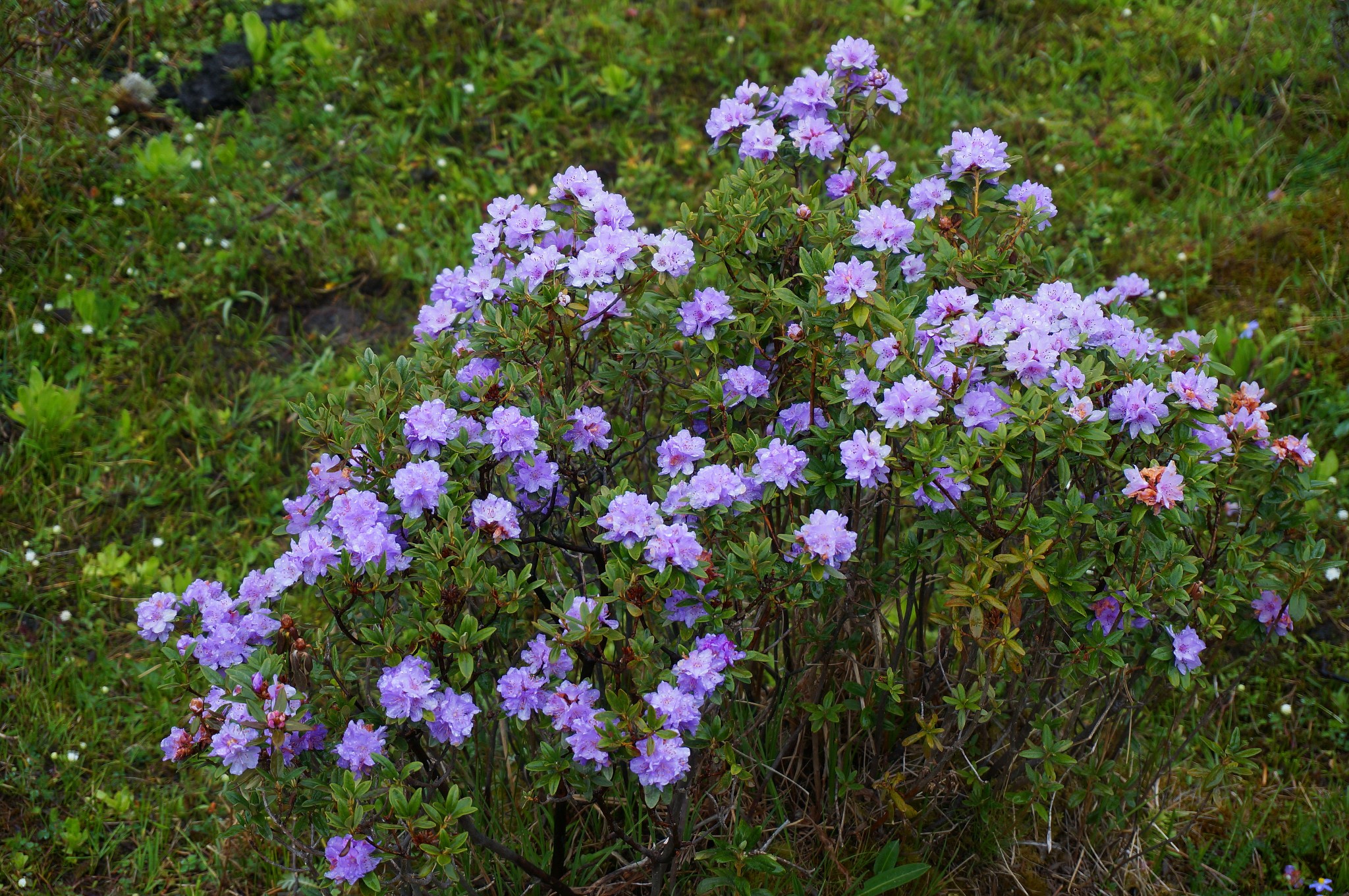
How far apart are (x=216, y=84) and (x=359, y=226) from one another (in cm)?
105

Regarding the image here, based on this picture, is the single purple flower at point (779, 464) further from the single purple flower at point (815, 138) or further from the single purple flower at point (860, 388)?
the single purple flower at point (815, 138)

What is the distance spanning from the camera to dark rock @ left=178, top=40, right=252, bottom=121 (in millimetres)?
4488

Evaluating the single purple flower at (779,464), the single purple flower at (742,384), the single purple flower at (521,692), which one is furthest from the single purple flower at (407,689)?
the single purple flower at (742,384)

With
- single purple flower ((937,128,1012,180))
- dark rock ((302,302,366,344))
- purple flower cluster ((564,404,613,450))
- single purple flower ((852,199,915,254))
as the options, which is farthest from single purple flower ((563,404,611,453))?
dark rock ((302,302,366,344))

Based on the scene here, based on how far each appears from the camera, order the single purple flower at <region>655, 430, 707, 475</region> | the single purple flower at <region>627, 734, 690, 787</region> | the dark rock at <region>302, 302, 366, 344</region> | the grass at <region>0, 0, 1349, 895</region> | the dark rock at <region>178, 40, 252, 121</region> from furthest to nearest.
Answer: the dark rock at <region>178, 40, 252, 121</region>
the dark rock at <region>302, 302, 366, 344</region>
the grass at <region>0, 0, 1349, 895</region>
the single purple flower at <region>655, 430, 707, 475</region>
the single purple flower at <region>627, 734, 690, 787</region>

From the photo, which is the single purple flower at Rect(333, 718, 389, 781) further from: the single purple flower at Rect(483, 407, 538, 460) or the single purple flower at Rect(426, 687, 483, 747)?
the single purple flower at Rect(483, 407, 538, 460)

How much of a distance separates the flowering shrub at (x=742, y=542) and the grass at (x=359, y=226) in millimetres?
587

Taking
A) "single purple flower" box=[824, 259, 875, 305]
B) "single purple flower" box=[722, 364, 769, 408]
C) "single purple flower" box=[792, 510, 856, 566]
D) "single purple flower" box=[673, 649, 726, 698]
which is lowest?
"single purple flower" box=[673, 649, 726, 698]

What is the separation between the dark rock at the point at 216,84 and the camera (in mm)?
4488

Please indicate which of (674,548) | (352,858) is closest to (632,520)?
(674,548)

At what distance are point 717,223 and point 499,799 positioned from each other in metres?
1.27

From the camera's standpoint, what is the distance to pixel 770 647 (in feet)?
6.88

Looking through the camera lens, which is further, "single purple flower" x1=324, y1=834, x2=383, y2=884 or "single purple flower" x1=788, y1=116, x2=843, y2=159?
"single purple flower" x1=788, y1=116, x2=843, y2=159

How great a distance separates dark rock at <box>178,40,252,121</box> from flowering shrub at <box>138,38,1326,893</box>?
9.38ft
